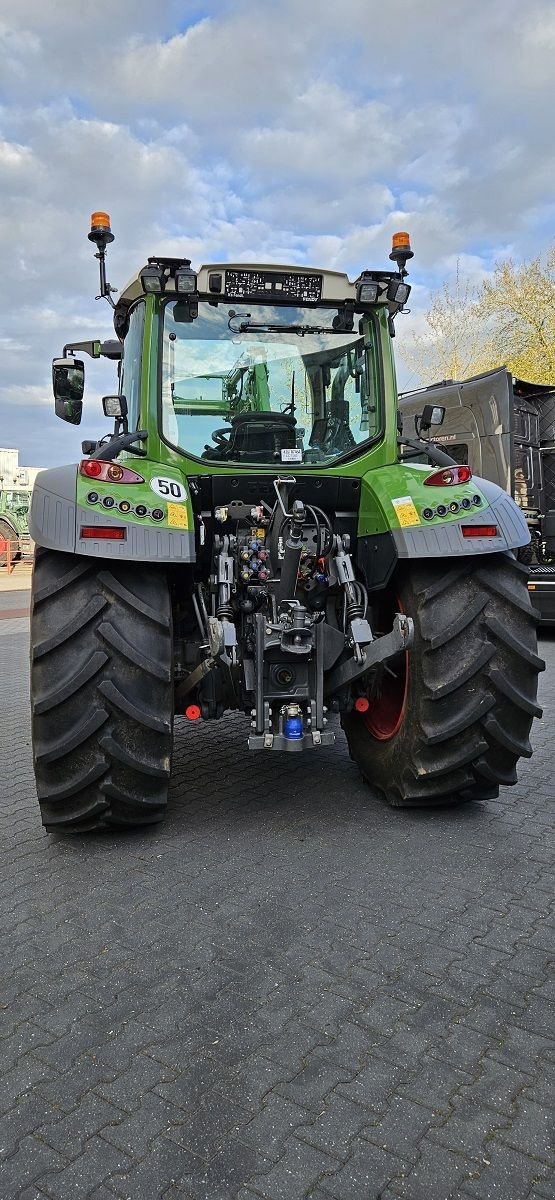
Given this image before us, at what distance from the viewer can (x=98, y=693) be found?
3340 millimetres

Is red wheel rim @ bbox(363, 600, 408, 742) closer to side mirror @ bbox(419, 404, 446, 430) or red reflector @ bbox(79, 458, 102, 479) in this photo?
side mirror @ bbox(419, 404, 446, 430)

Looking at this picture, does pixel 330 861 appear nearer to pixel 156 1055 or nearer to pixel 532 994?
pixel 532 994

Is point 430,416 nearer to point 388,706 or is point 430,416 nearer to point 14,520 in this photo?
point 388,706

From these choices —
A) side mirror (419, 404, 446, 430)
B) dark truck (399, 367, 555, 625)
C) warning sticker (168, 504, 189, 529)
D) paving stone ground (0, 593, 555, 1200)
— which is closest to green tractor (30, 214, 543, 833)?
warning sticker (168, 504, 189, 529)

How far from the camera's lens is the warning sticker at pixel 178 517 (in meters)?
3.49

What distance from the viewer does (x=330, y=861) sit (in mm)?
3346

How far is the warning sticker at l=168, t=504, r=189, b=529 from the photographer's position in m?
3.49

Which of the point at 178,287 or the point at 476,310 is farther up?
the point at 476,310

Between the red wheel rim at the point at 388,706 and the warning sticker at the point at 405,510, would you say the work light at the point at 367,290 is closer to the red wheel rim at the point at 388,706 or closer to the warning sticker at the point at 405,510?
the warning sticker at the point at 405,510

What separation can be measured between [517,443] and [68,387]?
7864mm

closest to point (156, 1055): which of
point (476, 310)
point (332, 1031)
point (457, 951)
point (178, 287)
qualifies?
point (332, 1031)

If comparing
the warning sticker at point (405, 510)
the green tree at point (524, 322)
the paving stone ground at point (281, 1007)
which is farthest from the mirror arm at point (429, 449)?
the green tree at point (524, 322)

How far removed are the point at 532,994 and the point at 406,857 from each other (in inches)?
39.3

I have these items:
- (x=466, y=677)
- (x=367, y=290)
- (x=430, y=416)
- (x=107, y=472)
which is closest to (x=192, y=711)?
(x=107, y=472)
